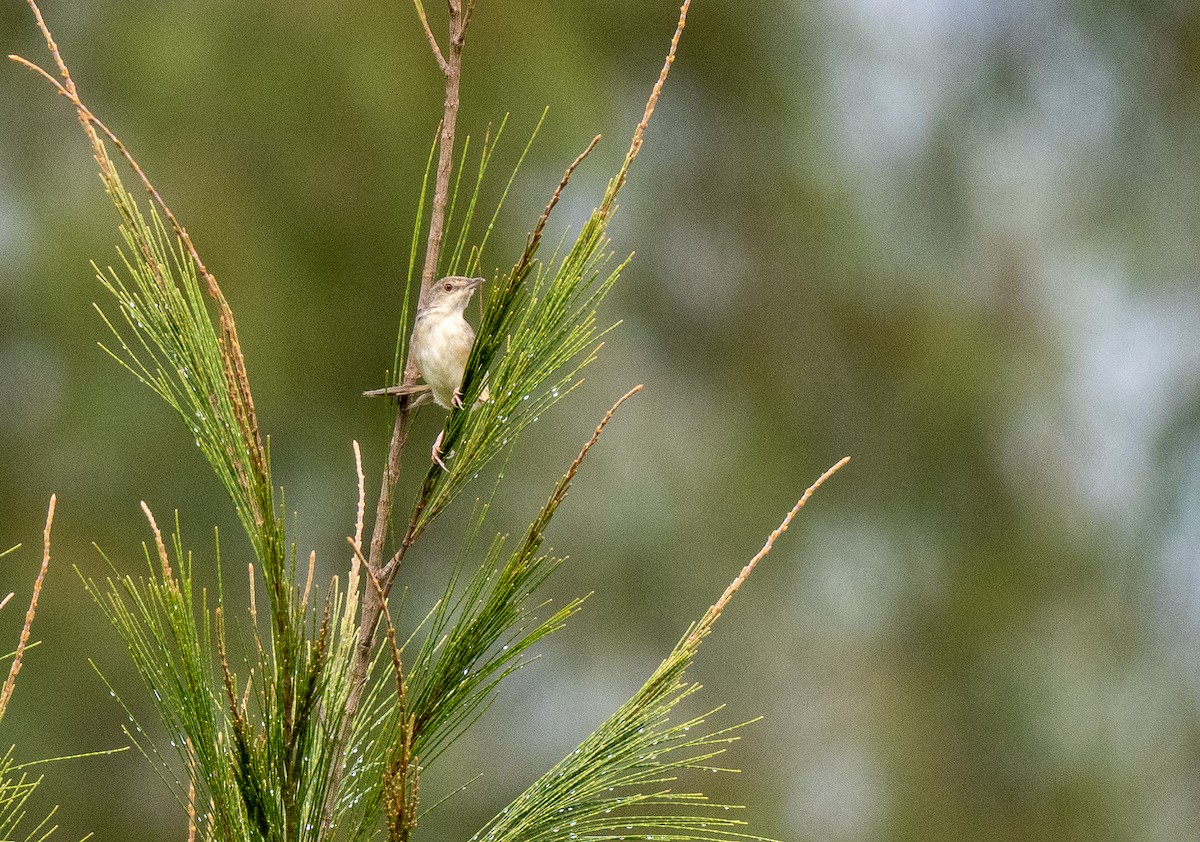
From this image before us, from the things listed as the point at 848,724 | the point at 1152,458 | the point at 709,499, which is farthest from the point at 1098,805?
A: the point at 1152,458

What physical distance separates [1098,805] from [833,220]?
9.54 ft

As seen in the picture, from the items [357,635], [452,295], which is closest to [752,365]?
[452,295]

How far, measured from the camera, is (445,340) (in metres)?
2.54

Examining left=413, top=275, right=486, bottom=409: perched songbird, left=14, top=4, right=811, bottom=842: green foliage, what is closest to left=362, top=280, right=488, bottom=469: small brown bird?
left=413, top=275, right=486, bottom=409: perched songbird

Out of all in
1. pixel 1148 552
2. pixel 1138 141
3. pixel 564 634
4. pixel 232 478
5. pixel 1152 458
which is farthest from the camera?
pixel 1138 141

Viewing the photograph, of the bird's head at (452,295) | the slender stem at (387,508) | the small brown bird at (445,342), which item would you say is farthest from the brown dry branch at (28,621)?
the bird's head at (452,295)

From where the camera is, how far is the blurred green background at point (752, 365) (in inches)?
224

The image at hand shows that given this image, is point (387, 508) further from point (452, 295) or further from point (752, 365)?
point (752, 365)

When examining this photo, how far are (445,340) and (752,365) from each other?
4881mm

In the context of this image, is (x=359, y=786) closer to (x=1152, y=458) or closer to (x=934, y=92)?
(x=1152, y=458)

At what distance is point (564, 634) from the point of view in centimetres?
661

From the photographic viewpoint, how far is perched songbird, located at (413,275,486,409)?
228cm

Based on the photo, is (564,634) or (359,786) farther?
(564,634)

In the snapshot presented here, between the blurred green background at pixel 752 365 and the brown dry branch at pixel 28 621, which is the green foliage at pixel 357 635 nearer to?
the brown dry branch at pixel 28 621
